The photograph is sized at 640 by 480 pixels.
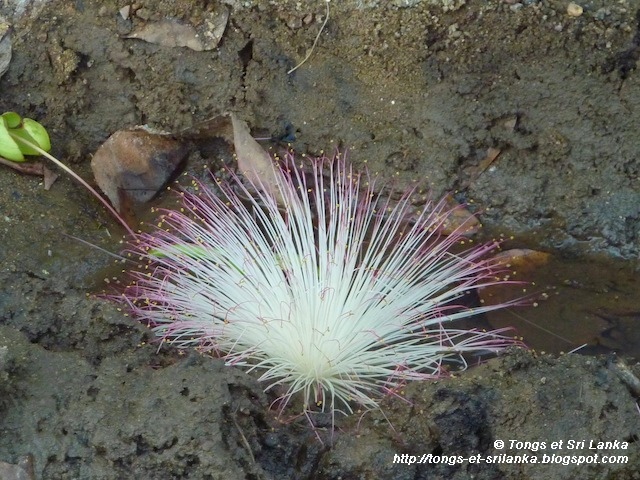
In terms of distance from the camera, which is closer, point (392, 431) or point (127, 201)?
point (392, 431)

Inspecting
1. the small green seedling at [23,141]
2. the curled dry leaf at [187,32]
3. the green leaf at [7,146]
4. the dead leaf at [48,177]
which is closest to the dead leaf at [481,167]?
Result: the curled dry leaf at [187,32]

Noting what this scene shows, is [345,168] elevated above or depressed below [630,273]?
above

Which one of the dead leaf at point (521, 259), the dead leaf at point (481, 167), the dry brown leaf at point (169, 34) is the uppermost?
the dry brown leaf at point (169, 34)

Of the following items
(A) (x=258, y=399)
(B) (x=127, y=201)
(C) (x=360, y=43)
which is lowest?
(A) (x=258, y=399)

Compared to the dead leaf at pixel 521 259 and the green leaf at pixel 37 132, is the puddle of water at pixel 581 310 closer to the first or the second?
the dead leaf at pixel 521 259

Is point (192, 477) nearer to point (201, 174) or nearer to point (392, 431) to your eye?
point (392, 431)

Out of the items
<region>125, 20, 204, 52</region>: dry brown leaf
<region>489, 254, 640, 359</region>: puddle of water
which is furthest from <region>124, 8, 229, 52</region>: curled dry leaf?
<region>489, 254, 640, 359</region>: puddle of water

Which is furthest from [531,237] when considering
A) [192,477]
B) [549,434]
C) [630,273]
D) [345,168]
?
[192,477]

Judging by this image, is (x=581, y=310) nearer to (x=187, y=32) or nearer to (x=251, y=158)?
(x=251, y=158)
